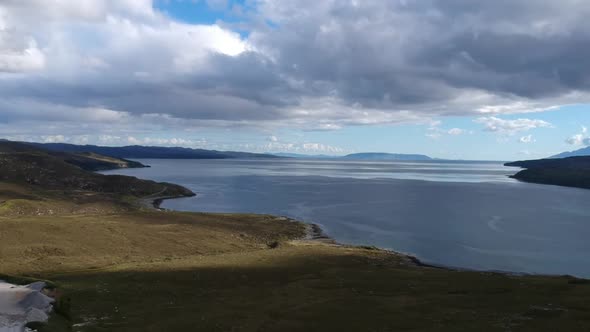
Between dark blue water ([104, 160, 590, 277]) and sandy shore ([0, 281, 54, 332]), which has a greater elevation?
sandy shore ([0, 281, 54, 332])

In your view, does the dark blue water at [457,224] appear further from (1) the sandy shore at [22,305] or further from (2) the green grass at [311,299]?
(1) the sandy shore at [22,305]

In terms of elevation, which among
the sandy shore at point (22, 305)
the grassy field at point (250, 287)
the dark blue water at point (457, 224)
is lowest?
the dark blue water at point (457, 224)

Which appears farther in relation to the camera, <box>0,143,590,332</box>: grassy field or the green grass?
<box>0,143,590,332</box>: grassy field

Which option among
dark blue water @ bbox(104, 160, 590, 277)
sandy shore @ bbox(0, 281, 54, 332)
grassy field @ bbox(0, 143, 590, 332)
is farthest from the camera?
dark blue water @ bbox(104, 160, 590, 277)

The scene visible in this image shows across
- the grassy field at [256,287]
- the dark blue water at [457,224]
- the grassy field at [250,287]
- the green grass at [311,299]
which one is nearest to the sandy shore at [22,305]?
the grassy field at [250,287]

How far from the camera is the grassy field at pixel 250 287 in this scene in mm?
33625

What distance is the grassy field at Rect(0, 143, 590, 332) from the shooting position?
33.6 metres

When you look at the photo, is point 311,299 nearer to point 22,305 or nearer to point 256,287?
point 256,287

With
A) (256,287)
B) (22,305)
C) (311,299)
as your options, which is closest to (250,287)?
(256,287)

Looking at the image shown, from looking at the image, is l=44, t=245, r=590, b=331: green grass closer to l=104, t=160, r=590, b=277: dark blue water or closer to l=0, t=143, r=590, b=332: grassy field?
l=0, t=143, r=590, b=332: grassy field

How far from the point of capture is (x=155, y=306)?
3781 centimetres

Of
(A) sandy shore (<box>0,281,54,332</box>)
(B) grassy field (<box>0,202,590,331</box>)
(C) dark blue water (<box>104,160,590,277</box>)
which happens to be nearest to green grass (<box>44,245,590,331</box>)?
(B) grassy field (<box>0,202,590,331</box>)

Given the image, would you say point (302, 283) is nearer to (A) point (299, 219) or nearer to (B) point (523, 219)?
(A) point (299, 219)

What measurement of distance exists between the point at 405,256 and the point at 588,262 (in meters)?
32.2
